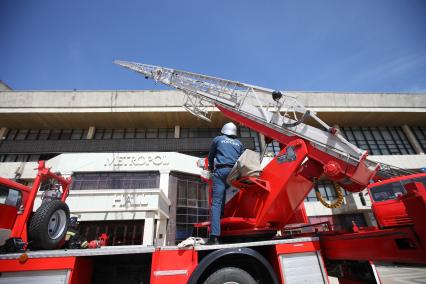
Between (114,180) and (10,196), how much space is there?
40.6 feet

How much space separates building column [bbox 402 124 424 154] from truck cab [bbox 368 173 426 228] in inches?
997

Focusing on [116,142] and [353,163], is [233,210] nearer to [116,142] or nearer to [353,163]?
[353,163]

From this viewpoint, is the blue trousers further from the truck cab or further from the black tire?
the truck cab

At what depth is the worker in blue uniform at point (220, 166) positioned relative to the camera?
389 cm

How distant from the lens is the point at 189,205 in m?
17.5

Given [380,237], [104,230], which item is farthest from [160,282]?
[104,230]

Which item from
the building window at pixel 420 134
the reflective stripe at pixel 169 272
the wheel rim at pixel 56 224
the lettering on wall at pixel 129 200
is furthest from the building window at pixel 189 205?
the building window at pixel 420 134

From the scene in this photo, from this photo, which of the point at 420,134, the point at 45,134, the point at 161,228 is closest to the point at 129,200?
the point at 161,228

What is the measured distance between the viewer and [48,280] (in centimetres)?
298

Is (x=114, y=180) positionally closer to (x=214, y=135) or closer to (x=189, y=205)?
(x=189, y=205)

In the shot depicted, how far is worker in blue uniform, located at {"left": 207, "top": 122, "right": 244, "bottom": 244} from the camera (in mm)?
3887

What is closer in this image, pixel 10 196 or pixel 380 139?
pixel 10 196

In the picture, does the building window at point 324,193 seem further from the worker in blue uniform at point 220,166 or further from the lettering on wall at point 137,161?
the worker in blue uniform at point 220,166

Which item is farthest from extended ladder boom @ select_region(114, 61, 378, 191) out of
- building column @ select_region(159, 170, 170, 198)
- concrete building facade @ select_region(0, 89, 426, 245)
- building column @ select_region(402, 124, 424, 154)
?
building column @ select_region(402, 124, 424, 154)
